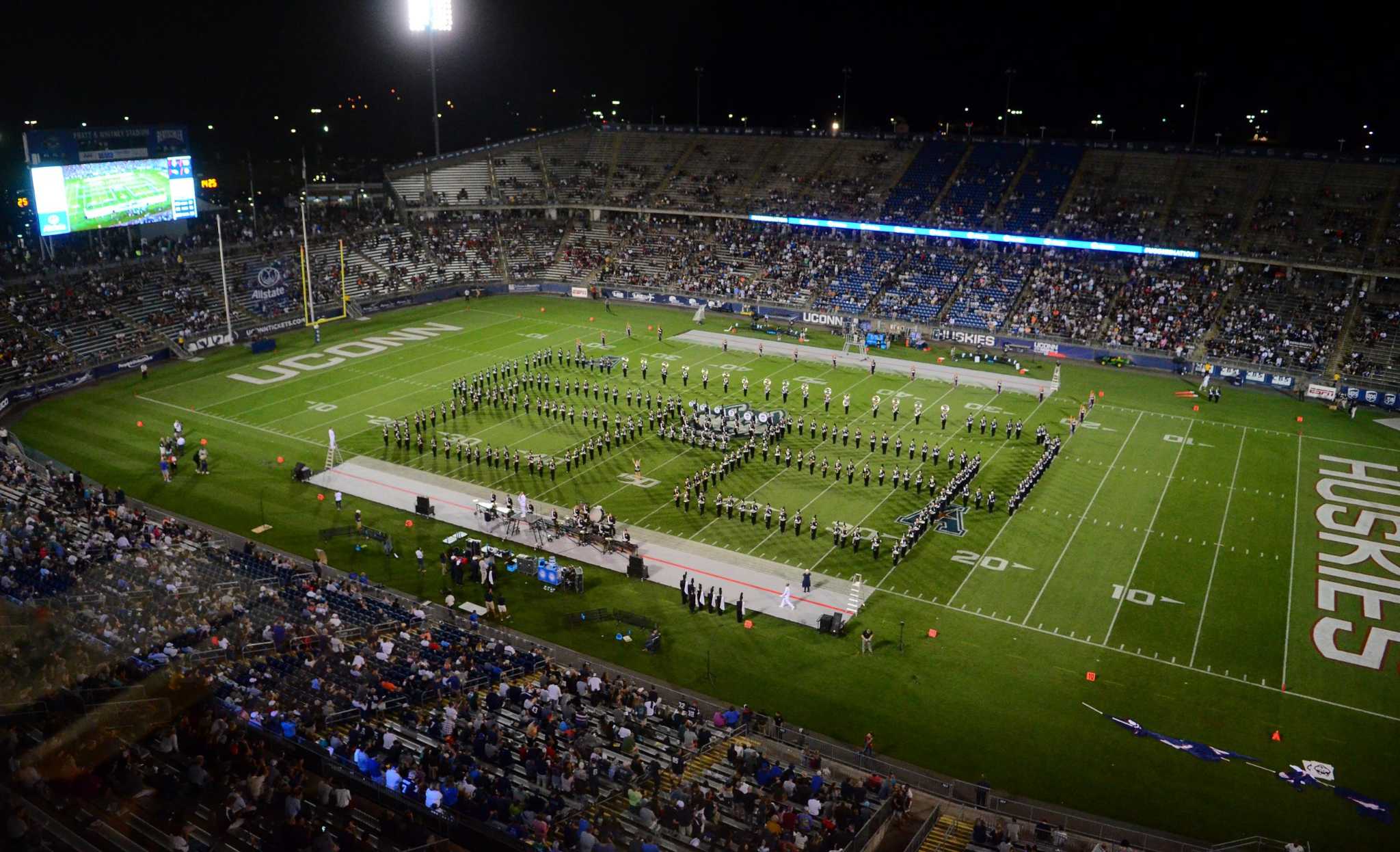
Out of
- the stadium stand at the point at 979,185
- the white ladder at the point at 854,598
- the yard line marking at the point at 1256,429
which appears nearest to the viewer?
the white ladder at the point at 854,598

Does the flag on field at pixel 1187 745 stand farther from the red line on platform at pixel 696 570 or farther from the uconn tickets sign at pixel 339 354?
the uconn tickets sign at pixel 339 354

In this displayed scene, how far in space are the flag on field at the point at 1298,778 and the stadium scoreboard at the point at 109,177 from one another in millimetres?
47268

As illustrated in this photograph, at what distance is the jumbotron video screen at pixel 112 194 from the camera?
42.0 m

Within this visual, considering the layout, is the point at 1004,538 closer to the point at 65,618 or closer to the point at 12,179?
the point at 65,618

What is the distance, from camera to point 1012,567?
84.0ft

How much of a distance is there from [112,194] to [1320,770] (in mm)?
48405

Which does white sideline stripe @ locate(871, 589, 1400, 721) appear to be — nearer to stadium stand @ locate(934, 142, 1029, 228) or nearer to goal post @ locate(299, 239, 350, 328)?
goal post @ locate(299, 239, 350, 328)

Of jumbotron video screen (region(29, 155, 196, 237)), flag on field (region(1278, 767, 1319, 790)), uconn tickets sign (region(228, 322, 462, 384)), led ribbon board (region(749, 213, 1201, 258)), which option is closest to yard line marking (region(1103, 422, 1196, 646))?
flag on field (region(1278, 767, 1319, 790))

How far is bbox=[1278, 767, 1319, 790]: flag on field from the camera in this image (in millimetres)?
17391

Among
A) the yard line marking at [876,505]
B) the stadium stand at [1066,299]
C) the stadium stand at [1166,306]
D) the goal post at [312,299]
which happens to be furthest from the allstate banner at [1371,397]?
the goal post at [312,299]

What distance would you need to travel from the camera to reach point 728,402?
38531 millimetres

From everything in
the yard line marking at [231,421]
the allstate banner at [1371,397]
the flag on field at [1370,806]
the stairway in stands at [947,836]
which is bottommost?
the yard line marking at [231,421]

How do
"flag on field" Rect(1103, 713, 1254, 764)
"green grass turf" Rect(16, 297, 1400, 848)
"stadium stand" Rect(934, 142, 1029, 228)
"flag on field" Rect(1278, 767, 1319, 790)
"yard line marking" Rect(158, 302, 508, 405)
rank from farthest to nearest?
1. "stadium stand" Rect(934, 142, 1029, 228)
2. "yard line marking" Rect(158, 302, 508, 405)
3. "green grass turf" Rect(16, 297, 1400, 848)
4. "flag on field" Rect(1103, 713, 1254, 764)
5. "flag on field" Rect(1278, 767, 1319, 790)

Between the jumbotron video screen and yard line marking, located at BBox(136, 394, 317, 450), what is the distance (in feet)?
32.3
